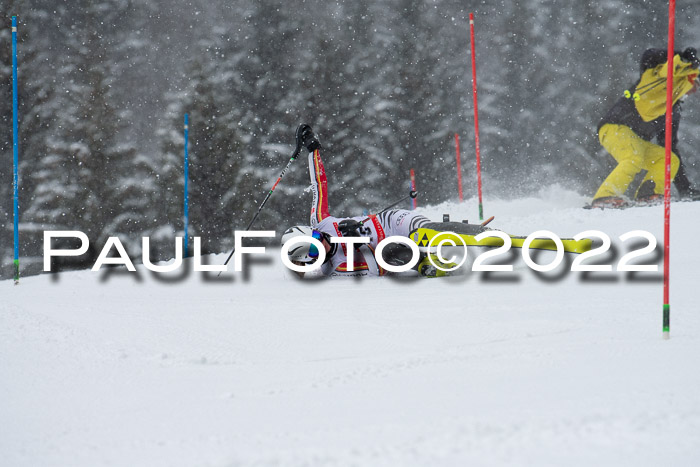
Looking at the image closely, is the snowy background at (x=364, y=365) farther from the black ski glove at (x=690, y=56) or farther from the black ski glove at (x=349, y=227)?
the black ski glove at (x=690, y=56)

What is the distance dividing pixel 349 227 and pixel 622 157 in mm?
6277

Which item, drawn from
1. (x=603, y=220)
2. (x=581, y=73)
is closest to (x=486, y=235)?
(x=603, y=220)

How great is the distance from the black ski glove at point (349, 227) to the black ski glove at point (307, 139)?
42.4 inches

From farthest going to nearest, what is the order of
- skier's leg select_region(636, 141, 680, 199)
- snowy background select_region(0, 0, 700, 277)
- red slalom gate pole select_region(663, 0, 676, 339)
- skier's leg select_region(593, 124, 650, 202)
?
1. snowy background select_region(0, 0, 700, 277)
2. skier's leg select_region(636, 141, 680, 199)
3. skier's leg select_region(593, 124, 650, 202)
4. red slalom gate pole select_region(663, 0, 676, 339)

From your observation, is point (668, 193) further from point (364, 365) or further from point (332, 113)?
point (332, 113)

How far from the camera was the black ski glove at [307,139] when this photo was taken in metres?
7.36

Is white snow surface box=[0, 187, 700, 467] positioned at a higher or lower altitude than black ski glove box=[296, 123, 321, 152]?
lower

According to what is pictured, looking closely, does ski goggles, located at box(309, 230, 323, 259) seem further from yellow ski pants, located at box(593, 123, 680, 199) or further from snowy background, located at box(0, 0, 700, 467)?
yellow ski pants, located at box(593, 123, 680, 199)

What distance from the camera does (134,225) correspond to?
23219mm

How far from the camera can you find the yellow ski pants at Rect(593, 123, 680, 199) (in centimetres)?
1055

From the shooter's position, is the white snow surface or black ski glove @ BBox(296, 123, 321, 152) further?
black ski glove @ BBox(296, 123, 321, 152)

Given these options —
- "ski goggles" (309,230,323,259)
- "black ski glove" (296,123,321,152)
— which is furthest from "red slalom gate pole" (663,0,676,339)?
"black ski glove" (296,123,321,152)

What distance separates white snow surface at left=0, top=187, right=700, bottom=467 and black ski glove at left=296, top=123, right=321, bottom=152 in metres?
2.39

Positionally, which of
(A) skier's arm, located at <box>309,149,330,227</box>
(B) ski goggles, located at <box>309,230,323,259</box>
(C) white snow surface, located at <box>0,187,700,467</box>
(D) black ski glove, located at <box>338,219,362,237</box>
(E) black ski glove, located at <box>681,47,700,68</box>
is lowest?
(C) white snow surface, located at <box>0,187,700,467</box>
